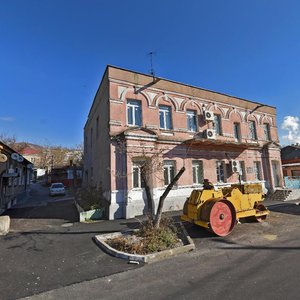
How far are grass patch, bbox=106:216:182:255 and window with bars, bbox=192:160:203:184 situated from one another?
7720mm

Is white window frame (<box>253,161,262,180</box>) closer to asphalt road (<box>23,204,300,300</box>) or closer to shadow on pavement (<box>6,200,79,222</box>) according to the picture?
asphalt road (<box>23,204,300,300</box>)

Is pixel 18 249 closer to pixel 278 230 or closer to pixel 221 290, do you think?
pixel 221 290

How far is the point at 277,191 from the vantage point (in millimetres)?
17859

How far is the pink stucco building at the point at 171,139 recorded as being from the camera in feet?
41.0

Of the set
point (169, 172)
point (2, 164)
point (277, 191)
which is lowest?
point (277, 191)

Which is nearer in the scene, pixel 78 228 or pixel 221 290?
pixel 221 290

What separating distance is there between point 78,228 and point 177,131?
873cm

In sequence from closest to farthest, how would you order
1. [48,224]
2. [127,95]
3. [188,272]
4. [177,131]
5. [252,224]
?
1. [188,272]
2. [252,224]
3. [48,224]
4. [127,95]
5. [177,131]

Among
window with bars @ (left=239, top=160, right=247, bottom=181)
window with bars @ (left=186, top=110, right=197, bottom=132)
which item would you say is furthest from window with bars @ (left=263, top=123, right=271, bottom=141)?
window with bars @ (left=186, top=110, right=197, bottom=132)

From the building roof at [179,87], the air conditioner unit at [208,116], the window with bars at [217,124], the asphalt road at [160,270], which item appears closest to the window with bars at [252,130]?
the building roof at [179,87]

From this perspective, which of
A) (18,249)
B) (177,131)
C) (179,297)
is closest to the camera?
(179,297)

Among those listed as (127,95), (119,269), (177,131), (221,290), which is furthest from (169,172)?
(221,290)

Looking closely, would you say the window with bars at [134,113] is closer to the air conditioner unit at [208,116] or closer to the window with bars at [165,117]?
the window with bars at [165,117]

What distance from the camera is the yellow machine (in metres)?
8.06
